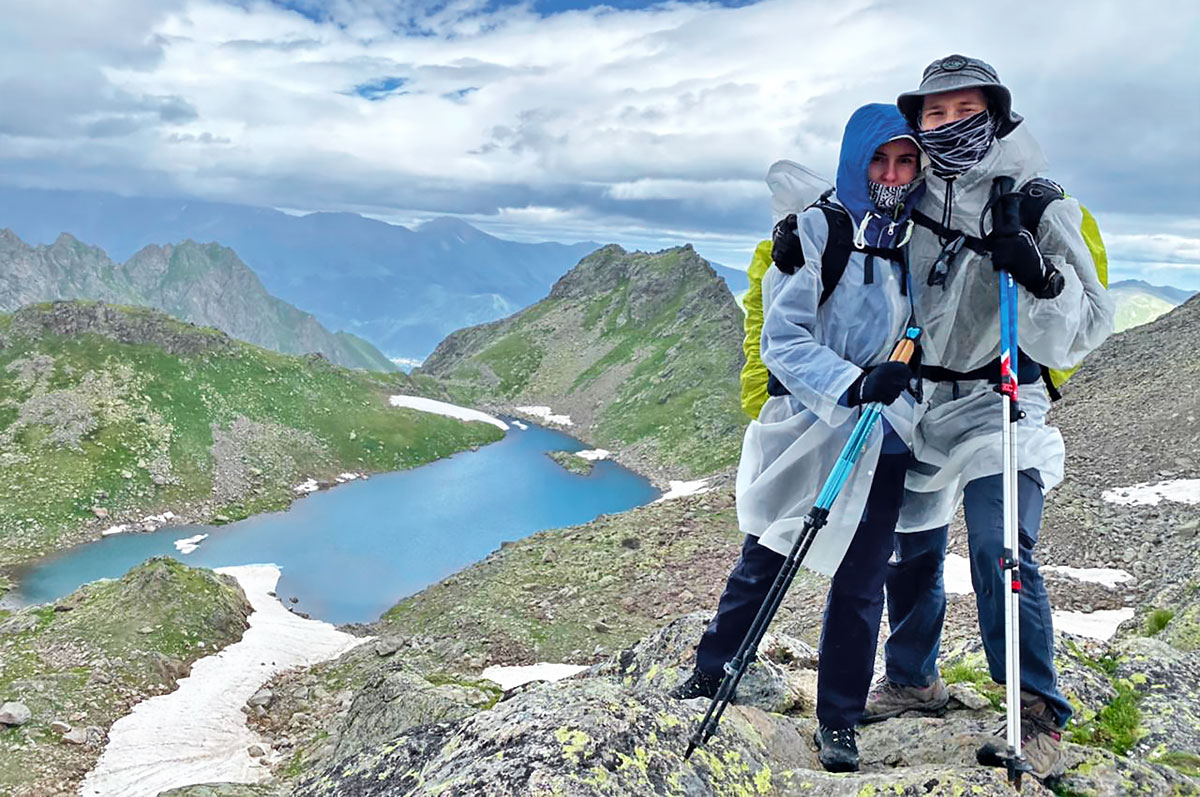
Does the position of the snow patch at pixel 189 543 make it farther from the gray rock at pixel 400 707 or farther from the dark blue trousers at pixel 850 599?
the dark blue trousers at pixel 850 599

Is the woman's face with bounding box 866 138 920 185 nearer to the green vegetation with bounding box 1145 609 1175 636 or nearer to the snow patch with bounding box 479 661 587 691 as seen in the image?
the green vegetation with bounding box 1145 609 1175 636

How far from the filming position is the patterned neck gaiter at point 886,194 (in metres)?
5.11

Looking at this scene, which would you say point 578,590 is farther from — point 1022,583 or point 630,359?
point 630,359

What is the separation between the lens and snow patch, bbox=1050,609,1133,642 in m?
19.8

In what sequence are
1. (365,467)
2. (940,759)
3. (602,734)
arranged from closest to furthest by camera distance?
(602,734)
(940,759)
(365,467)

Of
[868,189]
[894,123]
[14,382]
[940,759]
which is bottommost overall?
[14,382]

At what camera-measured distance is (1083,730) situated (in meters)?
6.77

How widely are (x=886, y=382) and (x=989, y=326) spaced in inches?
43.4

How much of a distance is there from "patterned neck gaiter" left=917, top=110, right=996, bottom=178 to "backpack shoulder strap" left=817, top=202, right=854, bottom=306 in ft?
2.24

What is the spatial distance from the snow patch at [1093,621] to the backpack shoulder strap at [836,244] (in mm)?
18539

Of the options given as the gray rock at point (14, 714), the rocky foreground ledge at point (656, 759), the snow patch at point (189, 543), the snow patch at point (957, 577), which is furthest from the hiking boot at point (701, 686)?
the snow patch at point (189, 543)

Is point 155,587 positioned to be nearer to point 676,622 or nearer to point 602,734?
point 676,622

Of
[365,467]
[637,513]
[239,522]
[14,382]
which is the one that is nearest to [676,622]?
[637,513]

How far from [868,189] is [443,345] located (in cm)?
16902
